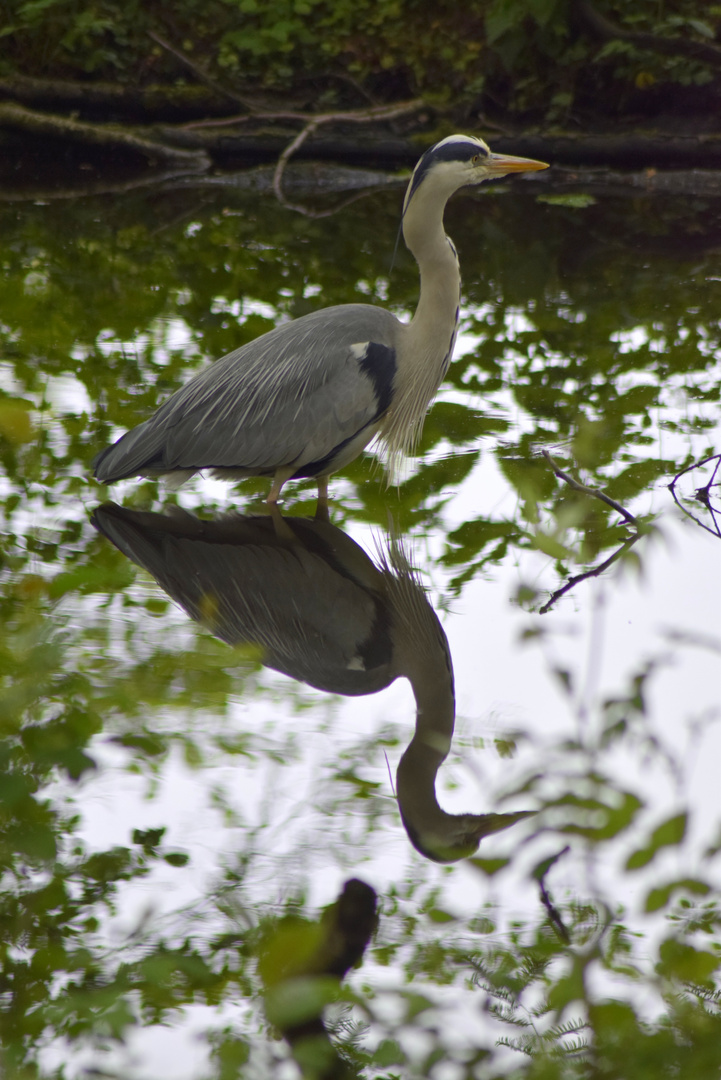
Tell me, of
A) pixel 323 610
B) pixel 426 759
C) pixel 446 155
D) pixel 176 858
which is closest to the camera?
pixel 176 858

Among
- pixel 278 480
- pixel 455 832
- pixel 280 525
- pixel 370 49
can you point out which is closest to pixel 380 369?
pixel 278 480

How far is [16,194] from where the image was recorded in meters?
8.81

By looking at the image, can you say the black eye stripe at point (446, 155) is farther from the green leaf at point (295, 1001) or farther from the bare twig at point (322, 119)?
the bare twig at point (322, 119)

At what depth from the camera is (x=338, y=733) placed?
2.89 m

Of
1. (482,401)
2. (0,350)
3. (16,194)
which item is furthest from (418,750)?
(16,194)

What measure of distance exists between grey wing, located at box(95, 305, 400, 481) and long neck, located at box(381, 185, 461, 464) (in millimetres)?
87

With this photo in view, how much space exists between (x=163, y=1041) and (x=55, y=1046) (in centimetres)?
18

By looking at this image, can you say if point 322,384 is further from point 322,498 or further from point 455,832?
point 455,832

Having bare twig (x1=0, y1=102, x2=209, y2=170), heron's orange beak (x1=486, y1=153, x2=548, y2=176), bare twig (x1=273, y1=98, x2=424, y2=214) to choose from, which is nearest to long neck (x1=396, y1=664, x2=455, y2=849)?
heron's orange beak (x1=486, y1=153, x2=548, y2=176)

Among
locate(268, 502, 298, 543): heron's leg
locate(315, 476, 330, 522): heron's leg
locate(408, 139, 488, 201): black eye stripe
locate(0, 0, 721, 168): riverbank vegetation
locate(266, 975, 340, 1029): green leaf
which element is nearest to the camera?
locate(266, 975, 340, 1029): green leaf

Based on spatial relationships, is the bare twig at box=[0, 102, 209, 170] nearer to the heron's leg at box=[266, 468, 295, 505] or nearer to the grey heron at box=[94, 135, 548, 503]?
the grey heron at box=[94, 135, 548, 503]

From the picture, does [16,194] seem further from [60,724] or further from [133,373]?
[60,724]

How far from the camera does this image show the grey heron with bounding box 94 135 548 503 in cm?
393

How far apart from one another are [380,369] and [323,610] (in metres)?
1.01
